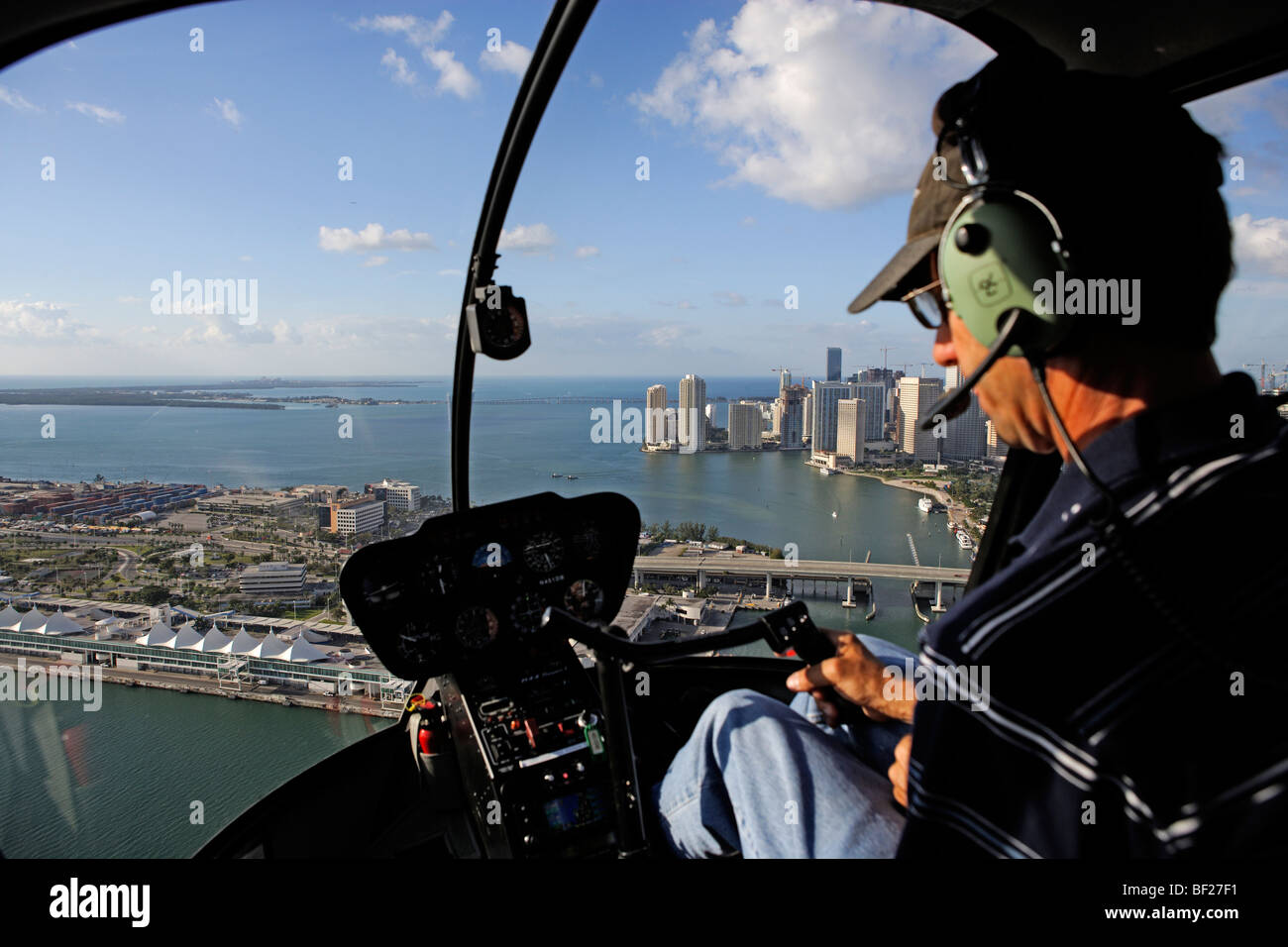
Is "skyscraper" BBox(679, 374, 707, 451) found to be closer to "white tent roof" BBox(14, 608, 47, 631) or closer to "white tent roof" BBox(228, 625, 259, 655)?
"white tent roof" BBox(228, 625, 259, 655)

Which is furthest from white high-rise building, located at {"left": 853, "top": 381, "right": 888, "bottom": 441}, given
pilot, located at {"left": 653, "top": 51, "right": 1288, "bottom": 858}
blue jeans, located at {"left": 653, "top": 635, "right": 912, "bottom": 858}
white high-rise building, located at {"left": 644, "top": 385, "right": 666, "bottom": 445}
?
pilot, located at {"left": 653, "top": 51, "right": 1288, "bottom": 858}

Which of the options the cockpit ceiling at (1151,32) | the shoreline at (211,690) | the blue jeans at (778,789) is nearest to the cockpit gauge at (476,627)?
the shoreline at (211,690)

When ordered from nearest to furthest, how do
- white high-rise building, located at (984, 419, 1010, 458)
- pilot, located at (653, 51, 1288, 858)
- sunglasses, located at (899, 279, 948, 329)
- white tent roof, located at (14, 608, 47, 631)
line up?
pilot, located at (653, 51, 1288, 858) < sunglasses, located at (899, 279, 948, 329) < white tent roof, located at (14, 608, 47, 631) < white high-rise building, located at (984, 419, 1010, 458)

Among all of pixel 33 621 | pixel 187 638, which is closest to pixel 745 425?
pixel 187 638

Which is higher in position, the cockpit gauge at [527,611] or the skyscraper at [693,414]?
the skyscraper at [693,414]

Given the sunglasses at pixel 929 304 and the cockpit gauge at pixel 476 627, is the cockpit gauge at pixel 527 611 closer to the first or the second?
the cockpit gauge at pixel 476 627

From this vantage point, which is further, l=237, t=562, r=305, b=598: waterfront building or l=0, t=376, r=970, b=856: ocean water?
l=237, t=562, r=305, b=598: waterfront building
